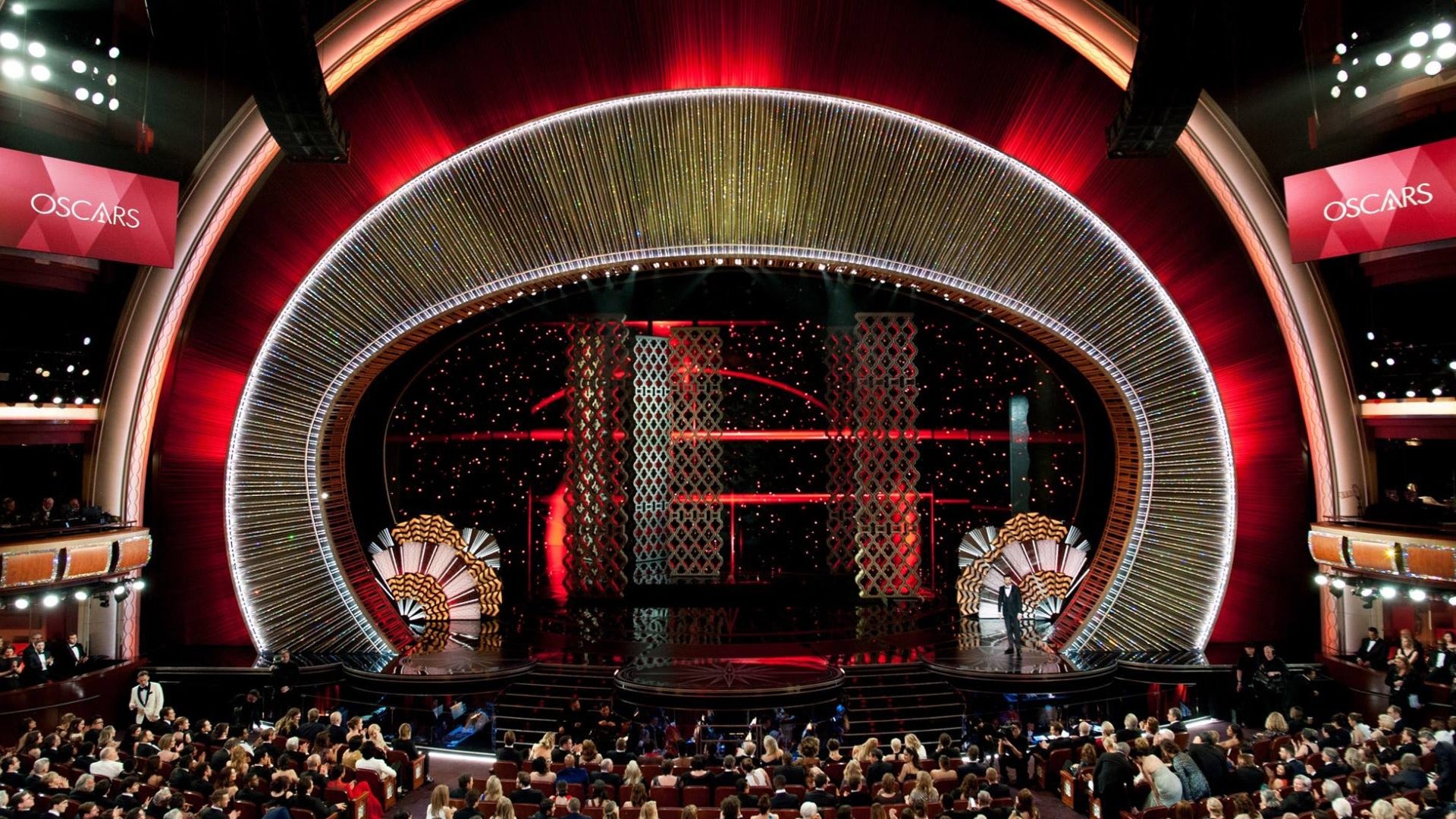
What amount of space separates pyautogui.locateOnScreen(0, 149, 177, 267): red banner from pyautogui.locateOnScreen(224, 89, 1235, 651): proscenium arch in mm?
1915

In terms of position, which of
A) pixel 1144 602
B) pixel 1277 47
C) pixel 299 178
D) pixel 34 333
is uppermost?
pixel 1277 47

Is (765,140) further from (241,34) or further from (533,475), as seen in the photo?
(533,475)

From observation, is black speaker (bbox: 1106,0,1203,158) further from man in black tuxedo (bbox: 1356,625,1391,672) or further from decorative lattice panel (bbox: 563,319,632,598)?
decorative lattice panel (bbox: 563,319,632,598)

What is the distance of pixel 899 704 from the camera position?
1140 centimetres

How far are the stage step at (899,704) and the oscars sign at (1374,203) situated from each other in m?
5.94

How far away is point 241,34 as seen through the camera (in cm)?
915

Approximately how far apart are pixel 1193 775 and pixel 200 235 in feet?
37.6

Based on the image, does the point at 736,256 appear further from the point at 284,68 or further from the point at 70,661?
the point at 70,661

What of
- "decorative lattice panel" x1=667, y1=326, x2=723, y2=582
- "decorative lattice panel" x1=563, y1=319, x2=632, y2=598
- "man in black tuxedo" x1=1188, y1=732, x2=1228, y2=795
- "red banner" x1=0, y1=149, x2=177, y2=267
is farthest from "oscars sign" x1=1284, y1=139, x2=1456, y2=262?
"red banner" x1=0, y1=149, x2=177, y2=267

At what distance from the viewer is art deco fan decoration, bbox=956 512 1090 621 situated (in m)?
15.8

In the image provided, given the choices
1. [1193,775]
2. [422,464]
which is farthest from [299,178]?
[1193,775]

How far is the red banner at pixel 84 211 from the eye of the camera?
1043 centimetres

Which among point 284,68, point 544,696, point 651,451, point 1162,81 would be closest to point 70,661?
point 544,696

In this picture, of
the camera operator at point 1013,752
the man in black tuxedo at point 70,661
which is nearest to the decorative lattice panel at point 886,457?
the camera operator at point 1013,752
